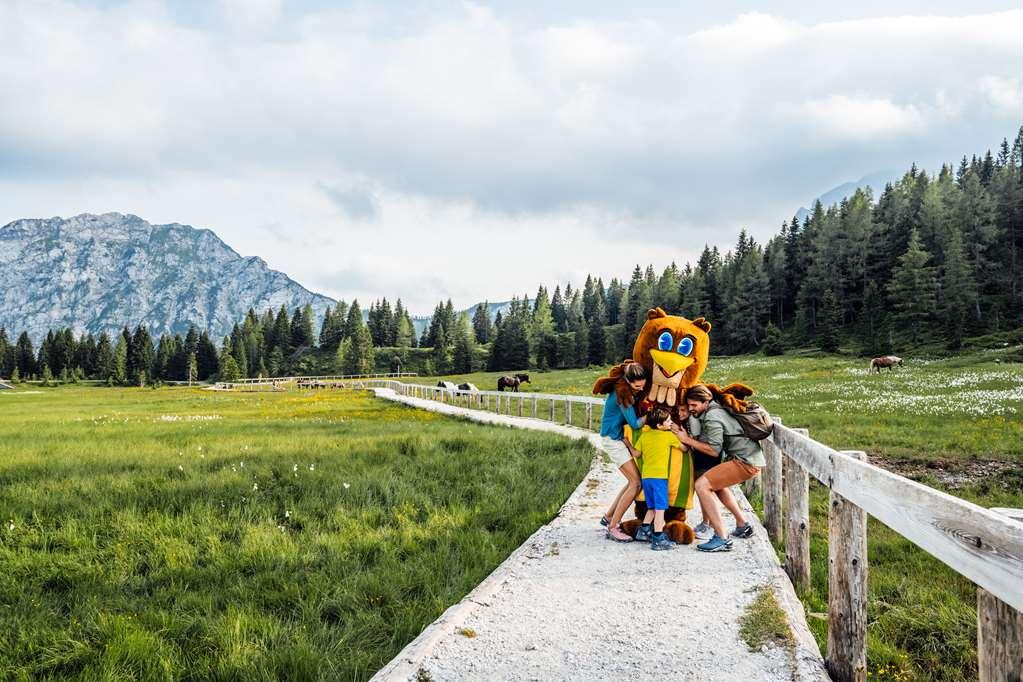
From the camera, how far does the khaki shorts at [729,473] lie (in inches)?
237

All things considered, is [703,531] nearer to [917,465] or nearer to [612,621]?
[612,621]

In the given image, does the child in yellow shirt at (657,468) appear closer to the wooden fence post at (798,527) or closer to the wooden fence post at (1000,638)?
the wooden fence post at (798,527)

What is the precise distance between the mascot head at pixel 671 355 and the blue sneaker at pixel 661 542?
1.34 m

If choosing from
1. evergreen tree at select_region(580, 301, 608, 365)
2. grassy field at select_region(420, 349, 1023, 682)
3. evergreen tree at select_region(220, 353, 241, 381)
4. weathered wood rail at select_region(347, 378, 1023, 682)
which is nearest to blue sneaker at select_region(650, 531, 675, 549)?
weathered wood rail at select_region(347, 378, 1023, 682)

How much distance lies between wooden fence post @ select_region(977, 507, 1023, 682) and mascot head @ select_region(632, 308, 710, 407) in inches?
154

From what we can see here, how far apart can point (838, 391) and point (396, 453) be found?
21006 mm

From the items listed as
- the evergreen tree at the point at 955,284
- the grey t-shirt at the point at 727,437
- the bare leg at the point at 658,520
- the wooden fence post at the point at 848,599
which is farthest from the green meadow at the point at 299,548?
the evergreen tree at the point at 955,284

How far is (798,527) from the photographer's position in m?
5.29

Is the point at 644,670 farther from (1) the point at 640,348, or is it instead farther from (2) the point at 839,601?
(1) the point at 640,348

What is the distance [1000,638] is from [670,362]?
407cm

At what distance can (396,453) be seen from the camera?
36.3 ft

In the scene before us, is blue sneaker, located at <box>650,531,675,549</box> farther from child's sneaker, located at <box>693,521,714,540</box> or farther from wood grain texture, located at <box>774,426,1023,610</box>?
wood grain texture, located at <box>774,426,1023,610</box>

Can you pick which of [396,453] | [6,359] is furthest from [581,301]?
[396,453]

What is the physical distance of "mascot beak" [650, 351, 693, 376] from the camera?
20.3ft
